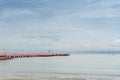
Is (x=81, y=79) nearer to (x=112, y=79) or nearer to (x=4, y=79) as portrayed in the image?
(x=112, y=79)

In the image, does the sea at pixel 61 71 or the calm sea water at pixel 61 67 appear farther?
the calm sea water at pixel 61 67

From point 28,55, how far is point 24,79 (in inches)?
4482

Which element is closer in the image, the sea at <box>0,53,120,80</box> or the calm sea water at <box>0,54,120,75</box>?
the sea at <box>0,53,120,80</box>

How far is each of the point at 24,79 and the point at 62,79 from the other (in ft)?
13.2

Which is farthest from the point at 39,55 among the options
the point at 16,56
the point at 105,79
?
the point at 105,79

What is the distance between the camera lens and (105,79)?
34.2m

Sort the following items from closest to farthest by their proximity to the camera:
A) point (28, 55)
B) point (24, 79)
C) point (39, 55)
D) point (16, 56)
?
point (24, 79) < point (16, 56) < point (28, 55) < point (39, 55)

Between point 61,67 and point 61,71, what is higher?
point 61,67

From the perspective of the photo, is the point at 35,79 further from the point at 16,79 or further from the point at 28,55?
the point at 28,55

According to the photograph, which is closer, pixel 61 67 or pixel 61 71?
pixel 61 71

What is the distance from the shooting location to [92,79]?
33.8m

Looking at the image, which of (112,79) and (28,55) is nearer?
(112,79)

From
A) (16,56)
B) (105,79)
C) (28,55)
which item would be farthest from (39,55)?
(105,79)

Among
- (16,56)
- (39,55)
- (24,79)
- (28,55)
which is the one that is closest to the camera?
(24,79)
